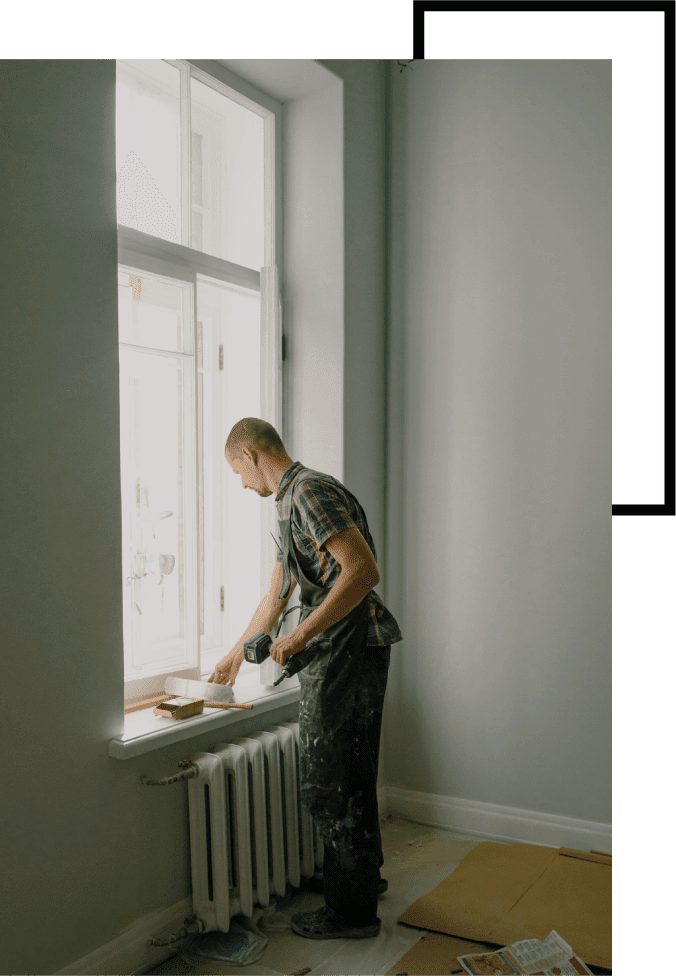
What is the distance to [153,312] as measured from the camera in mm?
2072

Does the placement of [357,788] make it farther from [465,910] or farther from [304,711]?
[465,910]

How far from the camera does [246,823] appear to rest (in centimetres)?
200

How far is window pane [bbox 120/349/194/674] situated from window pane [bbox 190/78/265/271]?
49 centimetres

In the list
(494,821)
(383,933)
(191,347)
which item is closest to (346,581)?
(191,347)

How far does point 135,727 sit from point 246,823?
0.43m

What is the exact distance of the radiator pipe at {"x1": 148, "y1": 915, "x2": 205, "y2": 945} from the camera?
186 cm

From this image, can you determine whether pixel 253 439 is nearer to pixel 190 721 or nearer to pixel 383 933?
pixel 190 721

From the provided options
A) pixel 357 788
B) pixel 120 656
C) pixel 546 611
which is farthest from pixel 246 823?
pixel 546 611

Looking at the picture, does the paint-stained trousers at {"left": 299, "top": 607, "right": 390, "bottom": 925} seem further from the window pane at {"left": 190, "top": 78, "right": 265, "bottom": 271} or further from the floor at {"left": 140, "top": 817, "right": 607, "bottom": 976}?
the window pane at {"left": 190, "top": 78, "right": 265, "bottom": 271}

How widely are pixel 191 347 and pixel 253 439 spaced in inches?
15.8

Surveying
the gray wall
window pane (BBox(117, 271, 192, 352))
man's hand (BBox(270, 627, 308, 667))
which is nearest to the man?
man's hand (BBox(270, 627, 308, 667))

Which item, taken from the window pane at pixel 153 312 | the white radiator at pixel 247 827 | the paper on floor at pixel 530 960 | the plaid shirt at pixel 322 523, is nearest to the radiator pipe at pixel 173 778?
the white radiator at pixel 247 827

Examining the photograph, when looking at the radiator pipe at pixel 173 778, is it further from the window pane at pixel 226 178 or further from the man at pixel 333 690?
the window pane at pixel 226 178

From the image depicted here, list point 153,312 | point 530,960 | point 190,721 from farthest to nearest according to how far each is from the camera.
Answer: point 153,312 < point 190,721 < point 530,960
